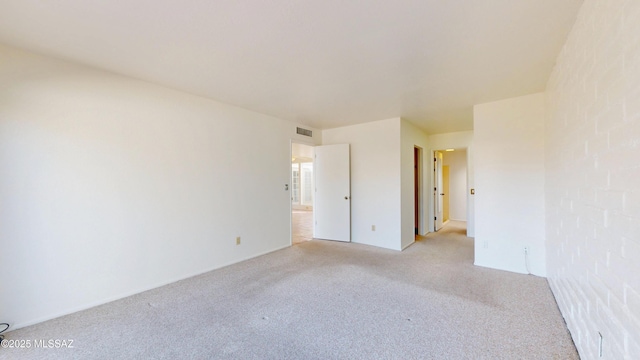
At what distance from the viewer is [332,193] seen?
517cm

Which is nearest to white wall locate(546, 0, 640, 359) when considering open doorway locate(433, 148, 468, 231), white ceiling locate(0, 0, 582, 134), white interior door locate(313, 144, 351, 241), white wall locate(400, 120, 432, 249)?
white ceiling locate(0, 0, 582, 134)

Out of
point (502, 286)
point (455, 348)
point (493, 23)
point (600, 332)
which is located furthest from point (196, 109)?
point (502, 286)

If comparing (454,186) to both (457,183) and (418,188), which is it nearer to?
(457,183)

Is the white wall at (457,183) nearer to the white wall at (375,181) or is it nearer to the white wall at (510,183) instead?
the white wall at (375,181)

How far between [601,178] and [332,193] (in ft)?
13.1

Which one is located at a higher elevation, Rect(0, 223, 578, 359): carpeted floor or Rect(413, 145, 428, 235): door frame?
Rect(413, 145, 428, 235): door frame

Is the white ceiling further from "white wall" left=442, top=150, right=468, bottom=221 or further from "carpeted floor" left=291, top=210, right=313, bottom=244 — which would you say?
"white wall" left=442, top=150, right=468, bottom=221

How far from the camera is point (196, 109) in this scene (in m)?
3.32

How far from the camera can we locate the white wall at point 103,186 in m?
2.13

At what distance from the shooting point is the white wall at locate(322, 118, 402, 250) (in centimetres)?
445

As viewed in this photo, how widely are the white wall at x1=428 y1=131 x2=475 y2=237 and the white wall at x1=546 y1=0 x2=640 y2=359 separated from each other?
3356mm

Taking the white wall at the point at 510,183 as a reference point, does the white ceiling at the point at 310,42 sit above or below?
above

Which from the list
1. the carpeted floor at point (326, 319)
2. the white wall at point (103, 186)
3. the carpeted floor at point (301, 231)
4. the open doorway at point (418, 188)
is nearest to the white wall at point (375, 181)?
the carpeted floor at point (301, 231)

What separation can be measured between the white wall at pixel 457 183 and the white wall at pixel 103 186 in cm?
644
